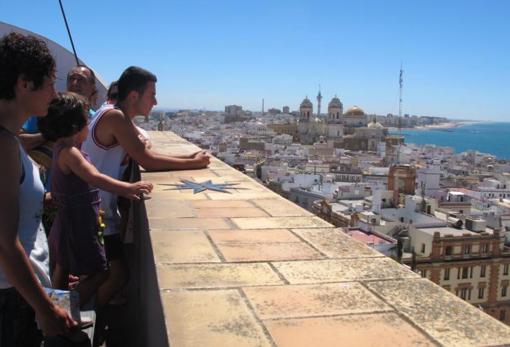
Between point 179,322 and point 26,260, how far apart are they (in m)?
0.36

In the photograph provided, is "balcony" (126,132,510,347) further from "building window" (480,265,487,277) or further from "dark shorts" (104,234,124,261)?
"building window" (480,265,487,277)

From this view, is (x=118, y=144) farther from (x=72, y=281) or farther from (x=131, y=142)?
(x=72, y=281)

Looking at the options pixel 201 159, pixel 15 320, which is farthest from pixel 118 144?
pixel 15 320

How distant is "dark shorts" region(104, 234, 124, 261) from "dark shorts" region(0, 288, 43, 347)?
83 cm

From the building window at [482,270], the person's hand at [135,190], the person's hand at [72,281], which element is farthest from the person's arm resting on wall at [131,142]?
the building window at [482,270]

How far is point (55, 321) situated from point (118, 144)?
4.02ft

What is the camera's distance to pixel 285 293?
4.50 ft

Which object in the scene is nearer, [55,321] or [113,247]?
[55,321]

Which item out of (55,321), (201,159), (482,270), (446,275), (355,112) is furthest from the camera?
(355,112)

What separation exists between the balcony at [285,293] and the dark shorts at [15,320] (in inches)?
11.7

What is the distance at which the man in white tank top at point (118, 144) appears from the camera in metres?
2.21

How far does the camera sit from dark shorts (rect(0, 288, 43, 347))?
1.35 m

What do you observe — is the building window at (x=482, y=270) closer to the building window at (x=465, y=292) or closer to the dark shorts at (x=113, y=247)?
the building window at (x=465, y=292)

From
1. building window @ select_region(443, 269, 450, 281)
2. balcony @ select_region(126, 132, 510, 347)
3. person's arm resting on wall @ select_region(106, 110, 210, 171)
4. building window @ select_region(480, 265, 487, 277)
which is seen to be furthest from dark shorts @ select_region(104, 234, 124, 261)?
building window @ select_region(480, 265, 487, 277)
